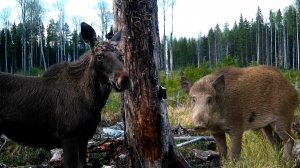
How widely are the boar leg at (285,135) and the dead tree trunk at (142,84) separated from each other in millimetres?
2305

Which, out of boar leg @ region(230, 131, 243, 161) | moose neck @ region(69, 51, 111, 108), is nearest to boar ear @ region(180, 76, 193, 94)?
boar leg @ region(230, 131, 243, 161)

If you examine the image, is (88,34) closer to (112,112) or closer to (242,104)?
(242,104)

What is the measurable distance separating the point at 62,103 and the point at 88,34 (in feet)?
3.43

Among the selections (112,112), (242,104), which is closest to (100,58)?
(242,104)

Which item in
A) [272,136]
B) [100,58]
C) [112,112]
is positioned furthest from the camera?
[112,112]

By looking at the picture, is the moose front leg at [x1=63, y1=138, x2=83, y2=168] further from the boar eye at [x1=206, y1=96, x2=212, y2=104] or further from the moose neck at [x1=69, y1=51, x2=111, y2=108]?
the boar eye at [x1=206, y1=96, x2=212, y2=104]

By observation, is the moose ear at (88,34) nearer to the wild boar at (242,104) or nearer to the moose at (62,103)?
the moose at (62,103)

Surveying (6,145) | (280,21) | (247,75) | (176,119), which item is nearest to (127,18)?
(247,75)

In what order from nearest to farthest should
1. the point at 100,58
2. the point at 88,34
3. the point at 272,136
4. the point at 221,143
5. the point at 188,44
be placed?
the point at 100,58 → the point at 88,34 → the point at 221,143 → the point at 272,136 → the point at 188,44

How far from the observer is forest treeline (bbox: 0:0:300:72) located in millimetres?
62500

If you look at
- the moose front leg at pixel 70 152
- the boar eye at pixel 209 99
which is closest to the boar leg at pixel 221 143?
the boar eye at pixel 209 99

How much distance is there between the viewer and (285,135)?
328 inches

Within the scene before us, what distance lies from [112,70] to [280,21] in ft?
279

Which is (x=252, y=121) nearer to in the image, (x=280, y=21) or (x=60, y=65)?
(x=60, y=65)
